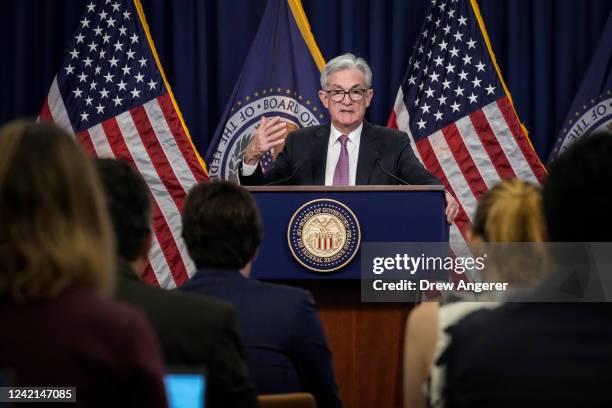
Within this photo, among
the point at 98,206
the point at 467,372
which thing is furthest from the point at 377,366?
the point at 98,206

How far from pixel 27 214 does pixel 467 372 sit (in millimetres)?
646

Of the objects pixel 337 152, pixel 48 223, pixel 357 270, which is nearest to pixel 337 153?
pixel 337 152

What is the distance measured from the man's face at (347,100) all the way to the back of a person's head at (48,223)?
11.6 feet

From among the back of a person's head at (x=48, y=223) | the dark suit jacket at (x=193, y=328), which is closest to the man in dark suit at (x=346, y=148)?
the dark suit jacket at (x=193, y=328)

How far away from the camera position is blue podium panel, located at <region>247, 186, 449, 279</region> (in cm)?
352

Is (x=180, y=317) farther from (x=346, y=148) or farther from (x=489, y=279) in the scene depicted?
(x=346, y=148)

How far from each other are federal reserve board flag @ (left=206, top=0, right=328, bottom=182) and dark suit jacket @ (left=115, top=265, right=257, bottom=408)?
4433mm

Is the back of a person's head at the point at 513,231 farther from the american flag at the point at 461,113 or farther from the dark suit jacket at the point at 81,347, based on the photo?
the american flag at the point at 461,113

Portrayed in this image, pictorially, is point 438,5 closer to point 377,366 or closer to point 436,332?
point 377,366

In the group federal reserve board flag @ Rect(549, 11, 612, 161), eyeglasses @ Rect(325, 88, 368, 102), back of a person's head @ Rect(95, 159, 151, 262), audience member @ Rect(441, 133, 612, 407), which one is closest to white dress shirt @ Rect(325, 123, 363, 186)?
eyeglasses @ Rect(325, 88, 368, 102)

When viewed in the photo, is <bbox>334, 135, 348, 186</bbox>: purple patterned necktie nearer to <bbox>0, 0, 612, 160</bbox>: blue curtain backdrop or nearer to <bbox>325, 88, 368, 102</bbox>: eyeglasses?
<bbox>325, 88, 368, 102</bbox>: eyeglasses

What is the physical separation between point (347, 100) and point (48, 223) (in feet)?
11.8

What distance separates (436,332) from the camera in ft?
4.95

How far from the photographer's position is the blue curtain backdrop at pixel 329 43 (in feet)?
20.4
